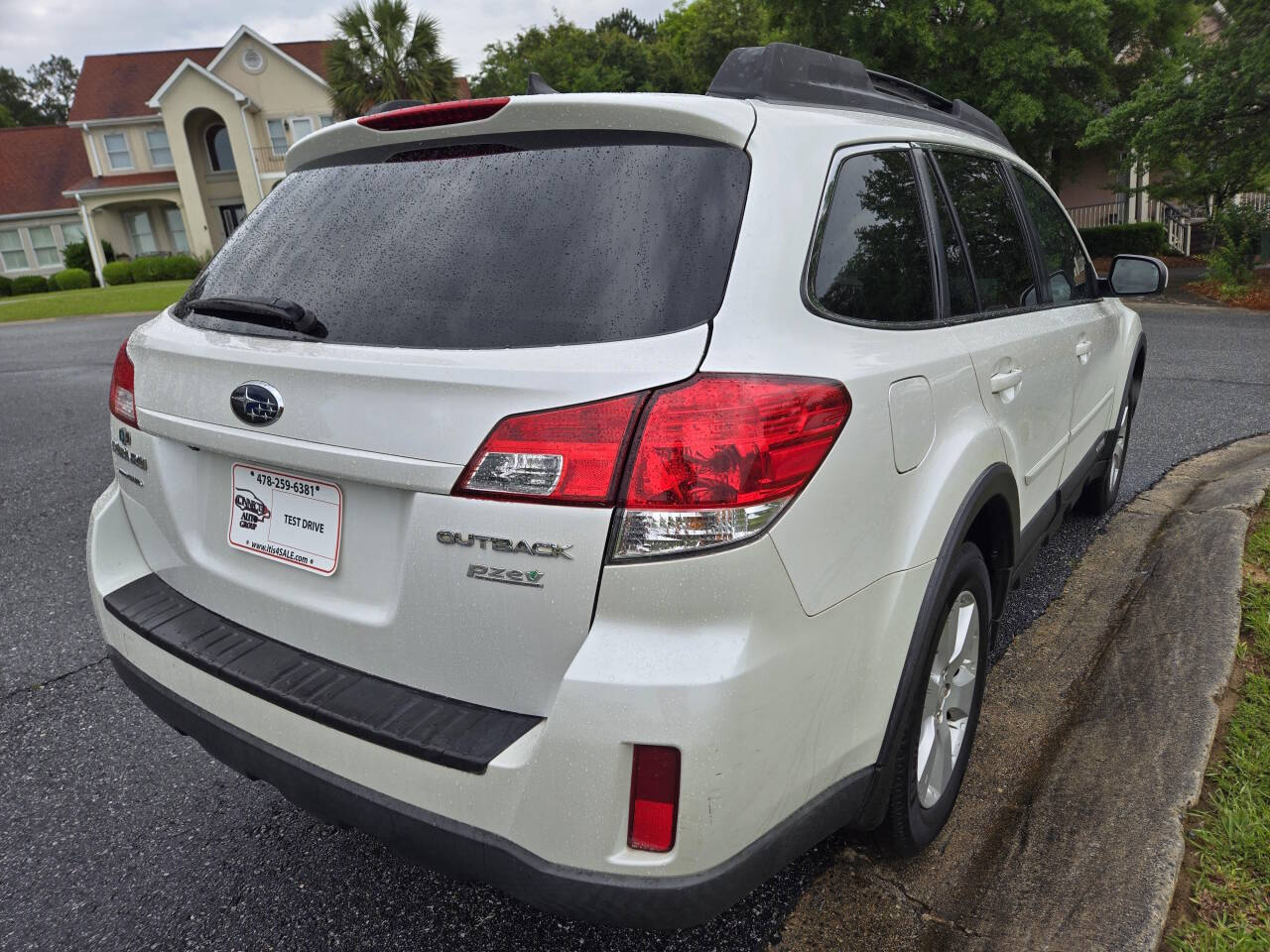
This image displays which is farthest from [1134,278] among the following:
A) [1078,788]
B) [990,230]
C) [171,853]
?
[171,853]

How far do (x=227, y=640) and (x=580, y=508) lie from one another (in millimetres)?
988

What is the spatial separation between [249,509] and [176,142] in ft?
132

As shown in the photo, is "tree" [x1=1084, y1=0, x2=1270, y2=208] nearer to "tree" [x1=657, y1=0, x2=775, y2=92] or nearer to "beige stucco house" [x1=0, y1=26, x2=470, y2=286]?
"tree" [x1=657, y1=0, x2=775, y2=92]

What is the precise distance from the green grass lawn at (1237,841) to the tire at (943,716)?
0.55 metres

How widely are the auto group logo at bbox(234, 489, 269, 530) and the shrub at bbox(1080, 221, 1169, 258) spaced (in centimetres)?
2393

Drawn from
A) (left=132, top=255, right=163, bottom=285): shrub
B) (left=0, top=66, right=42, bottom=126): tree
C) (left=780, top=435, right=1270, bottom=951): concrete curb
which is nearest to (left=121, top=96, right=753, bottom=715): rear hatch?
(left=780, top=435, right=1270, bottom=951): concrete curb

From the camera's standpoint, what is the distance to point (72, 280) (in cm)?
3509

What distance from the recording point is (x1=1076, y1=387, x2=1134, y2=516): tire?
14.7 feet

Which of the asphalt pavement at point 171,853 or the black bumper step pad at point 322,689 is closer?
the black bumper step pad at point 322,689

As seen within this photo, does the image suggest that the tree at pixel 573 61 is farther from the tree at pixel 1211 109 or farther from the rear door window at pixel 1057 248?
the rear door window at pixel 1057 248

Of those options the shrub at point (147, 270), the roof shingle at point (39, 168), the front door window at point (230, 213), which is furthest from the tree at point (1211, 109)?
the roof shingle at point (39, 168)

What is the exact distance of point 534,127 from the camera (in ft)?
5.94

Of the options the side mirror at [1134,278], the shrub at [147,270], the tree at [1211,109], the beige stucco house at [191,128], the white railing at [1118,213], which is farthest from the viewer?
Result: the beige stucco house at [191,128]

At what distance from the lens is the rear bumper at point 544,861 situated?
150 cm
